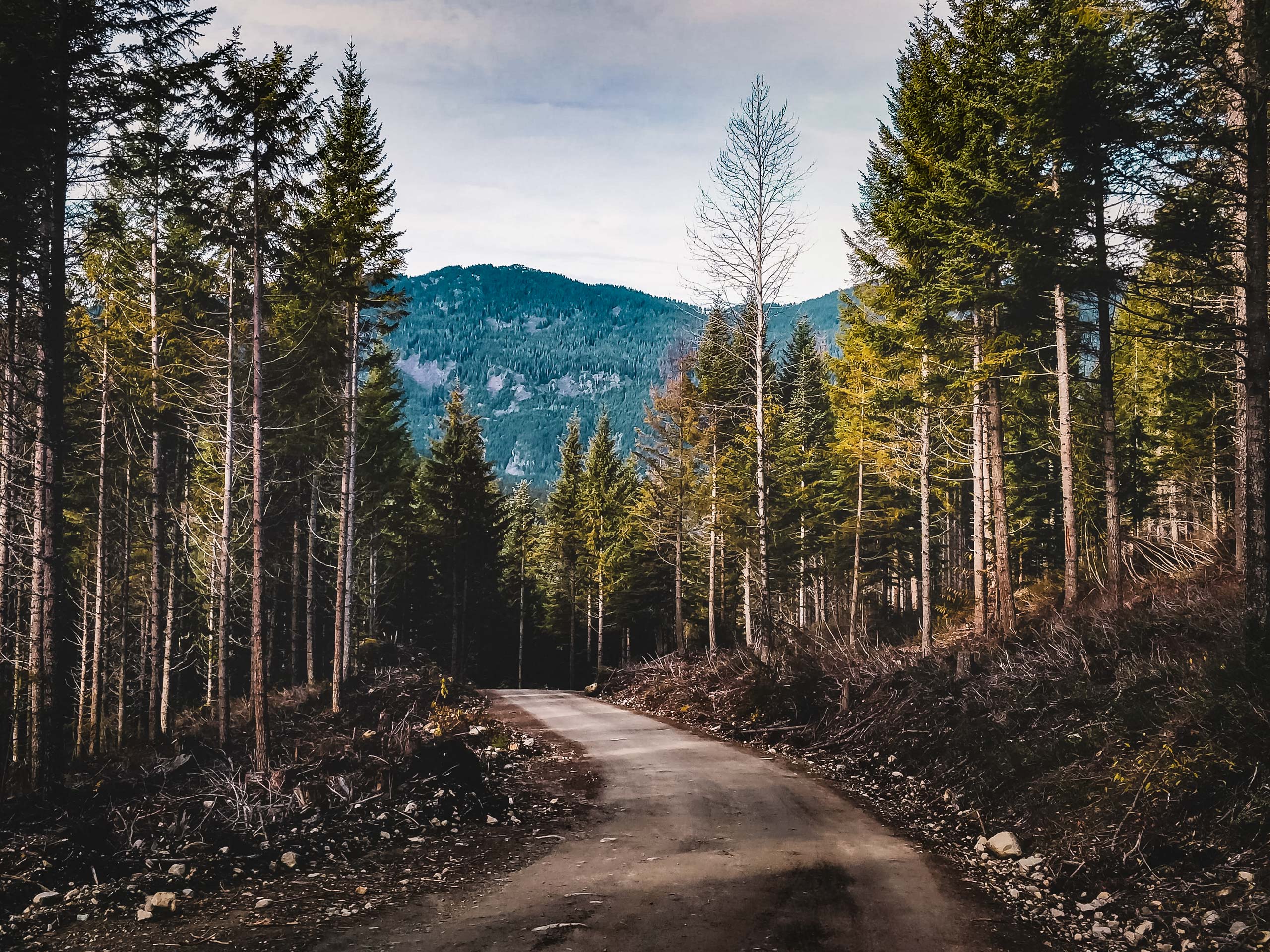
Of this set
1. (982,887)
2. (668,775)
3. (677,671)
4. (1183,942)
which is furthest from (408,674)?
(1183,942)

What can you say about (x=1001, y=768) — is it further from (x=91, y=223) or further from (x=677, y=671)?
(x=91, y=223)

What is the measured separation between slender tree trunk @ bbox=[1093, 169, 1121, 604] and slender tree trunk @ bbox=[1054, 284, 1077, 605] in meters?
0.75

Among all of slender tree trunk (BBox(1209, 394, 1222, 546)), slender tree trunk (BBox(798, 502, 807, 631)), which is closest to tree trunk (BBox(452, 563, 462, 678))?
slender tree trunk (BBox(798, 502, 807, 631))

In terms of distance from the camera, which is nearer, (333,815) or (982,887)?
(982,887)

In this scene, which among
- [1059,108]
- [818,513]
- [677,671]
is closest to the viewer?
[1059,108]

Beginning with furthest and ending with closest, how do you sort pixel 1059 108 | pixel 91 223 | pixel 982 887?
pixel 1059 108 → pixel 91 223 → pixel 982 887

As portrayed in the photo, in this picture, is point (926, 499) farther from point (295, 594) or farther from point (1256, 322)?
point (295, 594)

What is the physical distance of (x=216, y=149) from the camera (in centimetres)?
1269

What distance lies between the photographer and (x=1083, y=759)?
7.88 meters

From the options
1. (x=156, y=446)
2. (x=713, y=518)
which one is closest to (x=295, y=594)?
(x=156, y=446)

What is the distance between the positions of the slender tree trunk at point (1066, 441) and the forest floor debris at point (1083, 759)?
5.59 feet

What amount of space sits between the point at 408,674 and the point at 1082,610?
19.1 metres

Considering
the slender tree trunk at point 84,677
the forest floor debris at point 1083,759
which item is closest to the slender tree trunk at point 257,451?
the forest floor debris at point 1083,759

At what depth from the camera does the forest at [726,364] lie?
34.2ft
